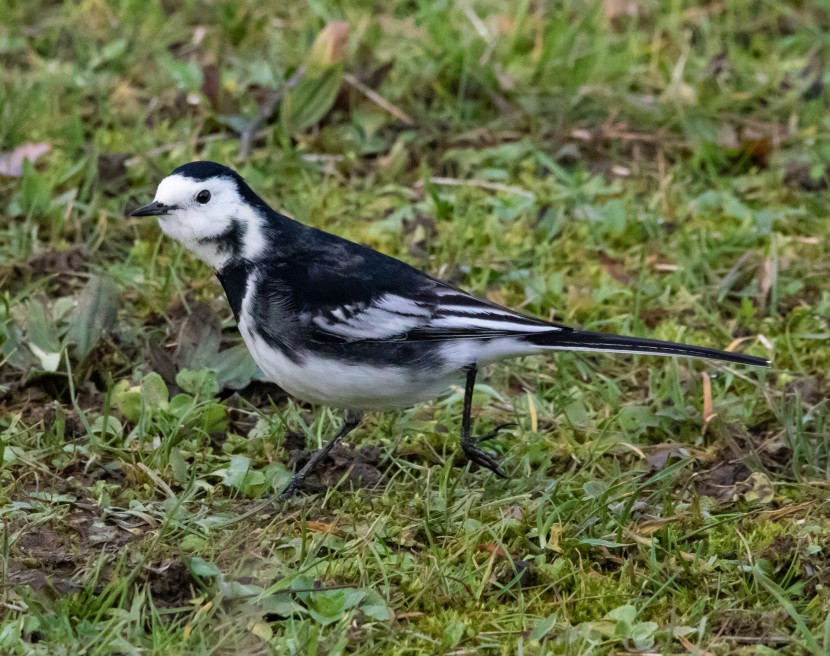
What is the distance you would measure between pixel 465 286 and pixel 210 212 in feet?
5.53

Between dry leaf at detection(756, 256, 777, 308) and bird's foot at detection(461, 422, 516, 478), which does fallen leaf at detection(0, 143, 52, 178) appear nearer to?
bird's foot at detection(461, 422, 516, 478)

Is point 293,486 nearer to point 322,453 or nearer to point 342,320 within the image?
point 322,453

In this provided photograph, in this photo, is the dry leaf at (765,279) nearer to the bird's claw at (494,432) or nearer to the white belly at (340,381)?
the bird's claw at (494,432)

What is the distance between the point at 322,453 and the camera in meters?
4.61

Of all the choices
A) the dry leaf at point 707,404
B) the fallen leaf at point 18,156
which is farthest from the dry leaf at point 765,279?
the fallen leaf at point 18,156

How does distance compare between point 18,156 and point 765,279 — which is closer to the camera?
point 765,279

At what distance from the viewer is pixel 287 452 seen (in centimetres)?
480

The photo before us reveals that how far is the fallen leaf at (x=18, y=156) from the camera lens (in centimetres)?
634

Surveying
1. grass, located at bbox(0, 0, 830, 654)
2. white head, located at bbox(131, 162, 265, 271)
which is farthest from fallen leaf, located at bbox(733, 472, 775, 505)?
white head, located at bbox(131, 162, 265, 271)

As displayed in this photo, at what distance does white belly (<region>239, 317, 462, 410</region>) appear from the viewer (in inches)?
173

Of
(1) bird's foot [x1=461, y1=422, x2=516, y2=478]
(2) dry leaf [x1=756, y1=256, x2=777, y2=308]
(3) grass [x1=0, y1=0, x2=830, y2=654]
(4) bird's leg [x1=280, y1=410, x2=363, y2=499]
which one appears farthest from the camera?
(2) dry leaf [x1=756, y1=256, x2=777, y2=308]

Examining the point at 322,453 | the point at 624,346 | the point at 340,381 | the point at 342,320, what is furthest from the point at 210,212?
the point at 624,346

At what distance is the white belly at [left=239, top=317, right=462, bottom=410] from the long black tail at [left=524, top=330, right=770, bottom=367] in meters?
0.42

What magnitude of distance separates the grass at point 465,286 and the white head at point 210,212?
0.62m
